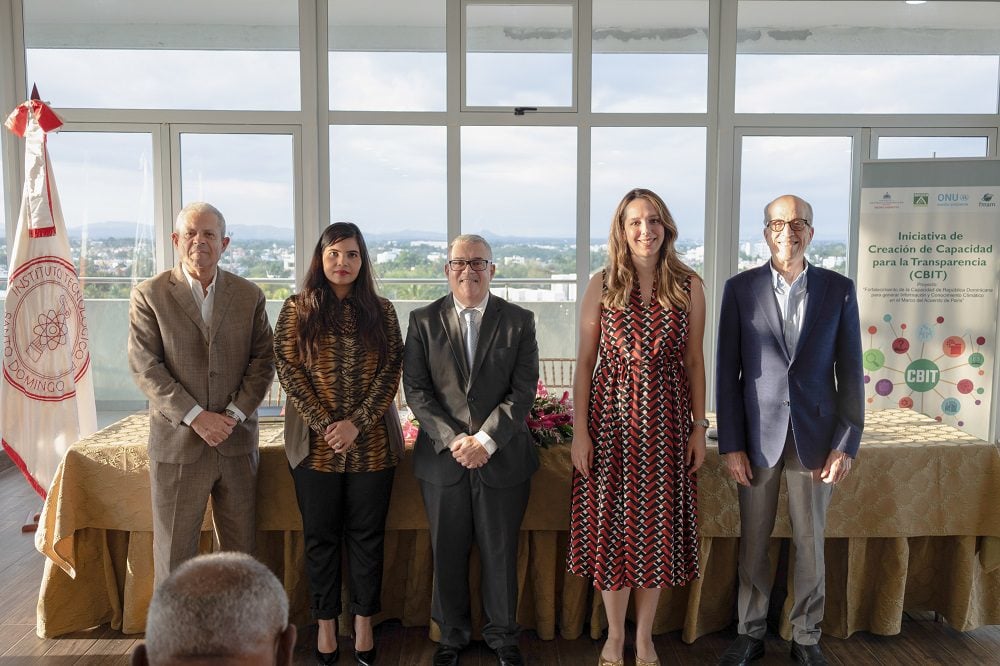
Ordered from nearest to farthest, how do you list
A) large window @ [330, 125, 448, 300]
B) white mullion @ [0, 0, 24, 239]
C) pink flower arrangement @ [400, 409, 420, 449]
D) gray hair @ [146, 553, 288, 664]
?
gray hair @ [146, 553, 288, 664]
pink flower arrangement @ [400, 409, 420, 449]
white mullion @ [0, 0, 24, 239]
large window @ [330, 125, 448, 300]

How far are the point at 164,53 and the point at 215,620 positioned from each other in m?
5.64

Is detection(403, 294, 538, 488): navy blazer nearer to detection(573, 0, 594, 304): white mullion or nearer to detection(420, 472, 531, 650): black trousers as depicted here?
detection(420, 472, 531, 650): black trousers

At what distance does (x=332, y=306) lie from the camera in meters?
2.73

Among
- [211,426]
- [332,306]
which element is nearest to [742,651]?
[332,306]

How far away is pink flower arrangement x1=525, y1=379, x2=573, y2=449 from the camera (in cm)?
304

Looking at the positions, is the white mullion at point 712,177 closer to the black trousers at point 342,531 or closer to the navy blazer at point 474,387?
the navy blazer at point 474,387

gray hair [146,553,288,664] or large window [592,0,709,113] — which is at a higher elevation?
large window [592,0,709,113]

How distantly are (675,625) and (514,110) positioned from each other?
154 inches

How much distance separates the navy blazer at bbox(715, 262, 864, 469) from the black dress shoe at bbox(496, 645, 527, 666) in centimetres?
106

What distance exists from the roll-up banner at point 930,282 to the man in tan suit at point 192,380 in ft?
13.4

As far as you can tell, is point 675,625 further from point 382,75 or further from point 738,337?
point 382,75

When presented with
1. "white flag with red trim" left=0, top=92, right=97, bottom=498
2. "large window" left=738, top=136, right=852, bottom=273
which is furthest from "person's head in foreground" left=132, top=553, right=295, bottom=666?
"large window" left=738, top=136, right=852, bottom=273

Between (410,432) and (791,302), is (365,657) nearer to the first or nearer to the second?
(410,432)

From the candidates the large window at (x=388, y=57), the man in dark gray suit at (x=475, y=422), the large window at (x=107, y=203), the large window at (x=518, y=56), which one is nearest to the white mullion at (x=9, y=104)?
the large window at (x=107, y=203)
